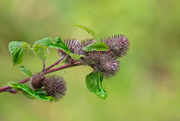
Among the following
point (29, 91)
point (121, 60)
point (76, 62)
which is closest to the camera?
point (29, 91)

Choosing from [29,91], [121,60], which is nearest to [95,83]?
[29,91]

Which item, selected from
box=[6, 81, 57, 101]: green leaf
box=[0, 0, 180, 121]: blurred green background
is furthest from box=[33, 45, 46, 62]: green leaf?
box=[0, 0, 180, 121]: blurred green background

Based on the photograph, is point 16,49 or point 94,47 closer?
point 94,47

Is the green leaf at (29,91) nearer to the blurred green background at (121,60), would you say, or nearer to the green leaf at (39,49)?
the green leaf at (39,49)

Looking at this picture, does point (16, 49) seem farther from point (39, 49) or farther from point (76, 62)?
point (76, 62)

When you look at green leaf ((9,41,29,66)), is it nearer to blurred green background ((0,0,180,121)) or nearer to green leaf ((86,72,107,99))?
green leaf ((86,72,107,99))

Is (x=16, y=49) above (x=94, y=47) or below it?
below

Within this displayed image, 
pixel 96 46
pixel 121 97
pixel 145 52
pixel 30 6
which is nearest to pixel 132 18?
pixel 145 52

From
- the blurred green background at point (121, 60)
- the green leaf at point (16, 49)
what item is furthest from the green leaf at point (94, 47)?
the blurred green background at point (121, 60)

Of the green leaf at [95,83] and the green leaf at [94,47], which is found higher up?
the green leaf at [94,47]
